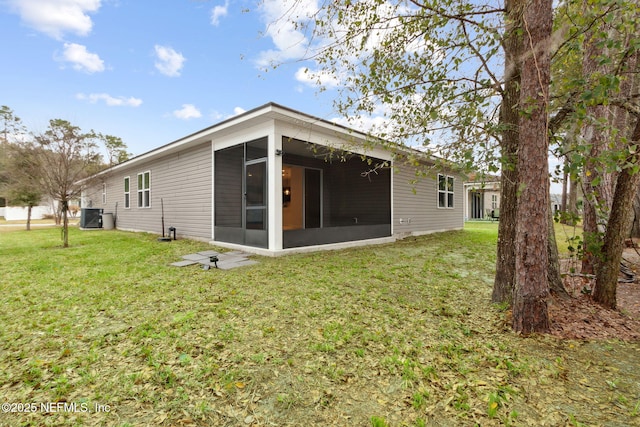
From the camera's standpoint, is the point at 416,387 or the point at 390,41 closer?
the point at 416,387

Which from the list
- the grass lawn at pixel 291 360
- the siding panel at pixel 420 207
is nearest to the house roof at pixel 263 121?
the grass lawn at pixel 291 360

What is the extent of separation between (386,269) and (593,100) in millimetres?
3669

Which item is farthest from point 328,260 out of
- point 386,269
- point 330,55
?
point 330,55

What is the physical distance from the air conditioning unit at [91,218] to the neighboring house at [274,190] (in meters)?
0.71

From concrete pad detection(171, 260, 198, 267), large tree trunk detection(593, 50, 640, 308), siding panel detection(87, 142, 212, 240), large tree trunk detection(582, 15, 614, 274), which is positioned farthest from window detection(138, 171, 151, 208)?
large tree trunk detection(593, 50, 640, 308)

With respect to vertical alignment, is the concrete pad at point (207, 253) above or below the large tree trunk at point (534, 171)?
below

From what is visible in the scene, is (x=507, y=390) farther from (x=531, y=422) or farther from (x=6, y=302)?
(x=6, y=302)

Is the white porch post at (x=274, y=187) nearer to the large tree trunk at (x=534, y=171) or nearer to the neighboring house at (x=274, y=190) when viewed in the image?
the neighboring house at (x=274, y=190)

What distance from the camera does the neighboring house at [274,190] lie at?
6.07m

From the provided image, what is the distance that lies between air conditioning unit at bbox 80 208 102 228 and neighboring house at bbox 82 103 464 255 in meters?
0.71

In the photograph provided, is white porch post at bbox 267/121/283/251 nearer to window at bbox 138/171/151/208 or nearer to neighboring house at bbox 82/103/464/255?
neighboring house at bbox 82/103/464/255

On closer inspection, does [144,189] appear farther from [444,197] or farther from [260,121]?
[444,197]

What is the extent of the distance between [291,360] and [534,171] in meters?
2.48

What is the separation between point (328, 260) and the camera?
226 inches
